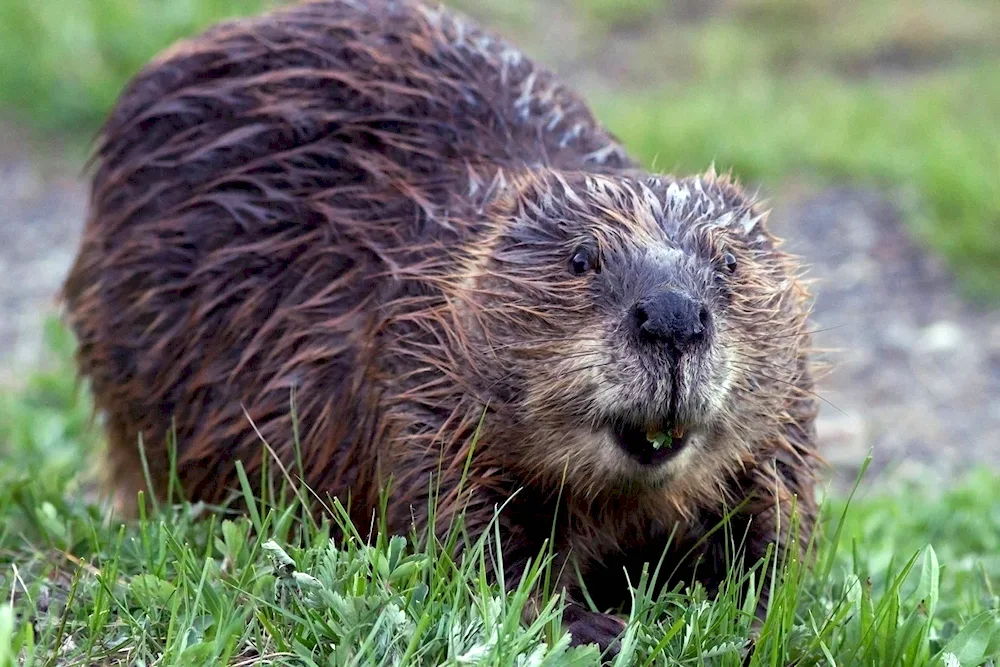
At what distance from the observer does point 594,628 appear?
75.2 inches

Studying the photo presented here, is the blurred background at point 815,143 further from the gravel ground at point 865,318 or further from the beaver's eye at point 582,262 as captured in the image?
the beaver's eye at point 582,262

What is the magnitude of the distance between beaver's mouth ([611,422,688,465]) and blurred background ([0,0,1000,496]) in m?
2.30

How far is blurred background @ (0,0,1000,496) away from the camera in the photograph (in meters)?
4.64

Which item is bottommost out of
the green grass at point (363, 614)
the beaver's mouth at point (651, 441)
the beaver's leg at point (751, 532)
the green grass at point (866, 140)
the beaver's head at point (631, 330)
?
the green grass at point (363, 614)

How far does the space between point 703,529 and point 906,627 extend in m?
0.41

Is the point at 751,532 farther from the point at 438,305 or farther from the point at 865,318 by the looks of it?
the point at 865,318

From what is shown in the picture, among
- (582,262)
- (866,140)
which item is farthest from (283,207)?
(866,140)

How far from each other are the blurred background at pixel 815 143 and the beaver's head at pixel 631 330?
2106 mm

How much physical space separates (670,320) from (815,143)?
14.3ft

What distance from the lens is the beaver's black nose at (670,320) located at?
179cm

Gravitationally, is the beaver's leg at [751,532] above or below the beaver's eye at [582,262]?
below

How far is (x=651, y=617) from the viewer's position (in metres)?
1.91

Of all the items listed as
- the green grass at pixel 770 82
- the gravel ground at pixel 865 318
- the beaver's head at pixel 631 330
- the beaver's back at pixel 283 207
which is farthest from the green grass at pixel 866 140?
the beaver's head at pixel 631 330

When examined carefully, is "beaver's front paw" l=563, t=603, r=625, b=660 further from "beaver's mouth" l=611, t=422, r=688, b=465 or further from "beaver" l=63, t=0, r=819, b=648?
"beaver's mouth" l=611, t=422, r=688, b=465
